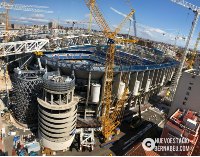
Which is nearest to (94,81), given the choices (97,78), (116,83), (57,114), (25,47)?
(97,78)

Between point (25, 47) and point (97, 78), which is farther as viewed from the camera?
point (25, 47)

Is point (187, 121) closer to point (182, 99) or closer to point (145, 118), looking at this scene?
point (182, 99)

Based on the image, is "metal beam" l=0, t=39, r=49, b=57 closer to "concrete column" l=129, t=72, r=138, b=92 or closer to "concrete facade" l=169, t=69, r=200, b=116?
"concrete column" l=129, t=72, r=138, b=92

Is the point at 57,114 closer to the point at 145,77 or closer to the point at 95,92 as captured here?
the point at 95,92

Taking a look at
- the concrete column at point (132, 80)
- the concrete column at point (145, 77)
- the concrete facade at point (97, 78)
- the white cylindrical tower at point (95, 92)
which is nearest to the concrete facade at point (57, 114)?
the white cylindrical tower at point (95, 92)

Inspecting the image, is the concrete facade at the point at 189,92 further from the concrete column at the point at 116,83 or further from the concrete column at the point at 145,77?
the concrete column at the point at 116,83

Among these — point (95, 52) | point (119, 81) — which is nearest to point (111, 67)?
point (119, 81)

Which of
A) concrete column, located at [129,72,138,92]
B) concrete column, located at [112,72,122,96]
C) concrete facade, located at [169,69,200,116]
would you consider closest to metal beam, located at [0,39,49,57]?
concrete column, located at [112,72,122,96]
